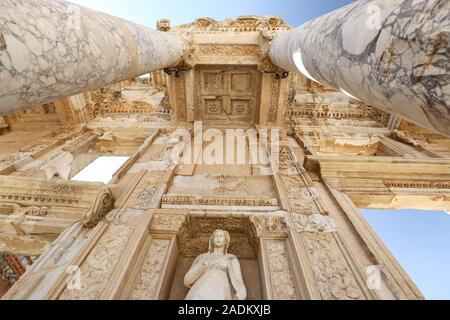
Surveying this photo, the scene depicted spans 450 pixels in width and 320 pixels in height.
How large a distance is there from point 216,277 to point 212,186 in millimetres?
2167

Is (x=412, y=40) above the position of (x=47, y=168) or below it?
above

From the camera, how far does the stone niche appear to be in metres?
3.35

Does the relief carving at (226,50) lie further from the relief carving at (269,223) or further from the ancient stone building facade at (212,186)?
the relief carving at (269,223)

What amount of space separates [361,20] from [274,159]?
373 cm

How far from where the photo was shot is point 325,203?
396 cm

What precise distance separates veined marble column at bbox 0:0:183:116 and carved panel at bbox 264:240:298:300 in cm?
306

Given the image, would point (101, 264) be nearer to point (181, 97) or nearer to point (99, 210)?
point (99, 210)

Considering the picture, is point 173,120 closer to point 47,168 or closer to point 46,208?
point 47,168

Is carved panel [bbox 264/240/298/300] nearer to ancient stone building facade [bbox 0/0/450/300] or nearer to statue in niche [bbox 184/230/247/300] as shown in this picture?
ancient stone building facade [bbox 0/0/450/300]

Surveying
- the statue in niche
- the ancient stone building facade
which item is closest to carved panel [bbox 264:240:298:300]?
the ancient stone building facade

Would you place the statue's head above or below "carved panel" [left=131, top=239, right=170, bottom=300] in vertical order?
above
